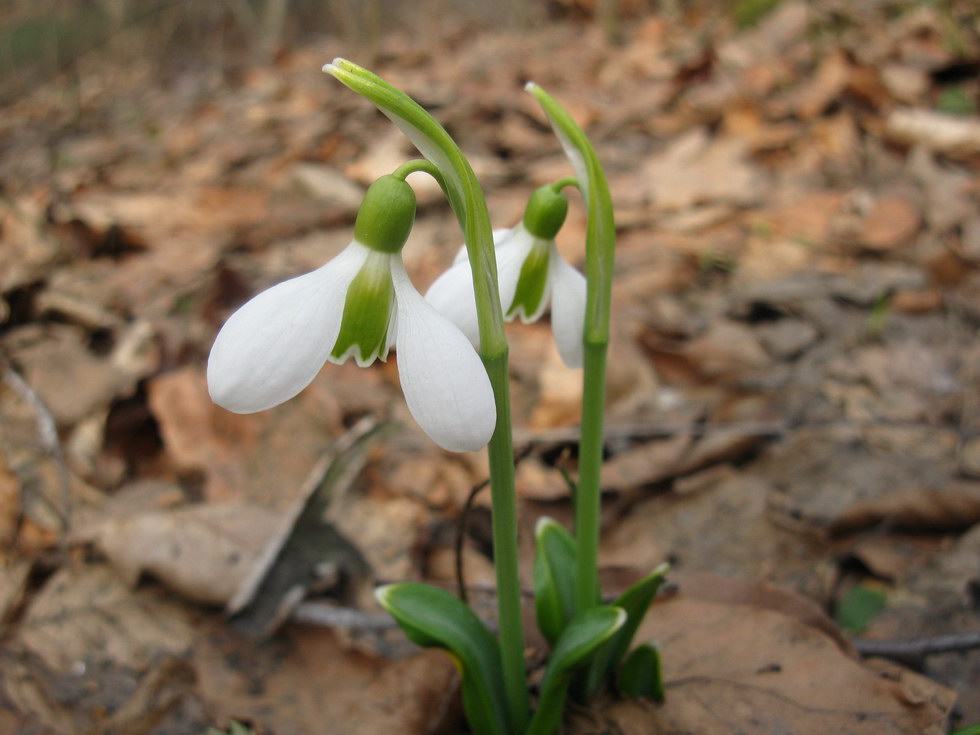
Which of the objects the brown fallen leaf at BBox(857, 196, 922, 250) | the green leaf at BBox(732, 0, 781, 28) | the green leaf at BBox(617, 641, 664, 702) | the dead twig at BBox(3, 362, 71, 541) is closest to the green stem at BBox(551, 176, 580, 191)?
the green leaf at BBox(617, 641, 664, 702)

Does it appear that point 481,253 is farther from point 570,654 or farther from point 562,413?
point 562,413

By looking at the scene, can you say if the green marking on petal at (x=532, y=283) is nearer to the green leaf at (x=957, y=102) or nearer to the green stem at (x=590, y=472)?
the green stem at (x=590, y=472)

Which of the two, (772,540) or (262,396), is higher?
(262,396)

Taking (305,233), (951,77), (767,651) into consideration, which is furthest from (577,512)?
(951,77)

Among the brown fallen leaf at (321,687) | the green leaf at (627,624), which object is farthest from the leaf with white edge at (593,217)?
the brown fallen leaf at (321,687)

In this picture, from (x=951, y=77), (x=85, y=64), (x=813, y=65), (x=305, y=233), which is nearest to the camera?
(x=305, y=233)

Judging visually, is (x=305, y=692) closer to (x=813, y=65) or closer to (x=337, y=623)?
(x=337, y=623)
